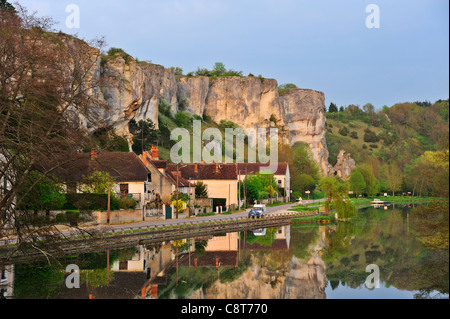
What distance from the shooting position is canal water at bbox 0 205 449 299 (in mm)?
24578

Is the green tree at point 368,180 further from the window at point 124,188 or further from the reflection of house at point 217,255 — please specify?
the reflection of house at point 217,255

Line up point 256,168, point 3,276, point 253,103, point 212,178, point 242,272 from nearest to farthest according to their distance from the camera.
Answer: point 3,276 < point 242,272 < point 212,178 < point 256,168 < point 253,103

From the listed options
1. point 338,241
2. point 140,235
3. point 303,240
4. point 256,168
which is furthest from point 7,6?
point 256,168

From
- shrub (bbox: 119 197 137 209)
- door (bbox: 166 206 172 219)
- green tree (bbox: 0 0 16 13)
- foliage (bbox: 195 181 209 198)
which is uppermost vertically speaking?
green tree (bbox: 0 0 16 13)

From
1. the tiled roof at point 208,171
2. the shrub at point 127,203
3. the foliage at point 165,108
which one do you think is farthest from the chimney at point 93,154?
the foliage at point 165,108

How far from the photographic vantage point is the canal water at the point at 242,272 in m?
24.6

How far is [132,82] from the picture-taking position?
3767 inches

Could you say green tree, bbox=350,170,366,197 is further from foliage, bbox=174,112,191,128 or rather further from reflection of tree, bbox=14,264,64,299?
reflection of tree, bbox=14,264,64,299

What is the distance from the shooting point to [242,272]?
1191 inches

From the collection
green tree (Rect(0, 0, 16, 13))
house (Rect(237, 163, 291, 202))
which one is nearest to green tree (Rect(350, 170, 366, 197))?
house (Rect(237, 163, 291, 202))

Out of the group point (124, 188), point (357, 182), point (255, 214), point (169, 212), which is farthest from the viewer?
point (357, 182)

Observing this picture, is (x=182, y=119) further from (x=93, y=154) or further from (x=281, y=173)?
(x=93, y=154)
